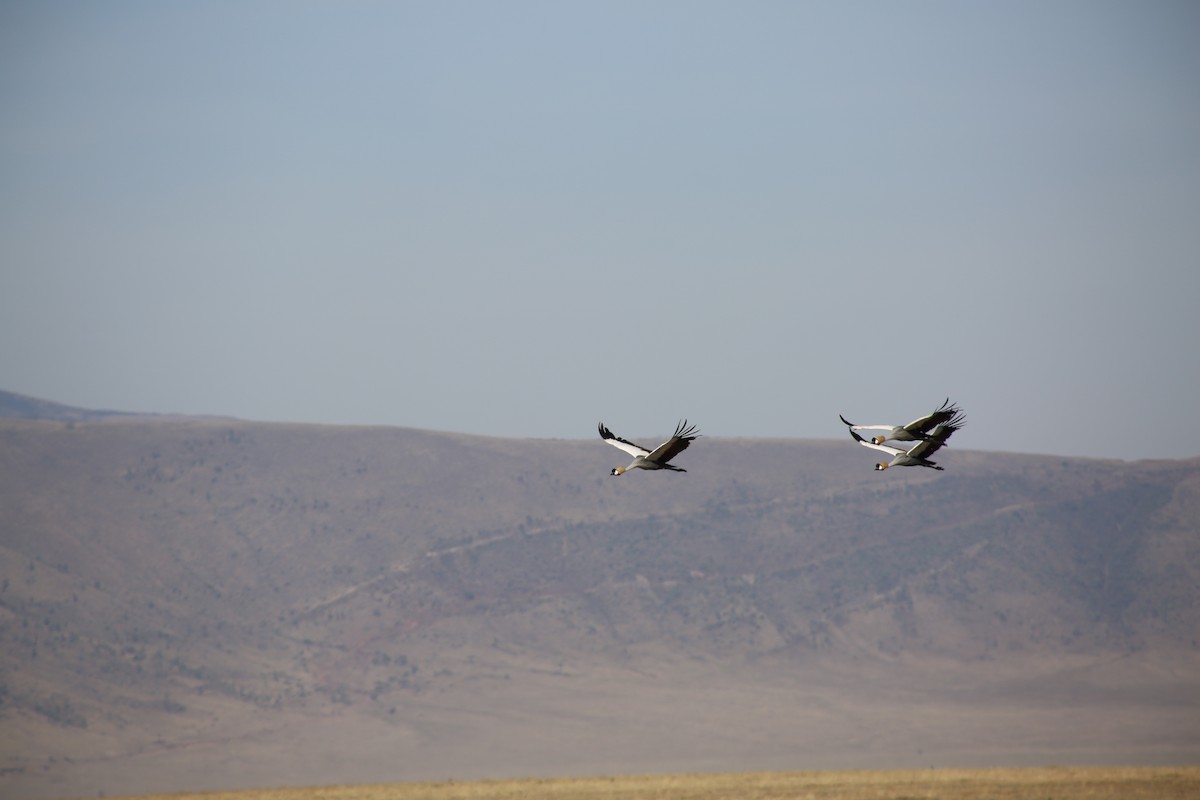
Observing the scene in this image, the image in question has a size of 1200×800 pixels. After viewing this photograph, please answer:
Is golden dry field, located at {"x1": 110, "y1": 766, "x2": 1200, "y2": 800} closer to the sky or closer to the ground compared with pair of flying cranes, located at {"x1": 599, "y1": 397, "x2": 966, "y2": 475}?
closer to the ground

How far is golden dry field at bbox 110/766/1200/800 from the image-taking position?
64375 millimetres

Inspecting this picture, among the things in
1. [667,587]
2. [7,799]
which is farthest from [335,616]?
[7,799]

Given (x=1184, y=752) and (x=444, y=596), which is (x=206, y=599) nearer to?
(x=444, y=596)

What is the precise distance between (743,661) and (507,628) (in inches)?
1168

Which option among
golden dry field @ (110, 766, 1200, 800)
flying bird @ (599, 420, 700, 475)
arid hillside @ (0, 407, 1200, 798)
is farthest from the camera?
arid hillside @ (0, 407, 1200, 798)

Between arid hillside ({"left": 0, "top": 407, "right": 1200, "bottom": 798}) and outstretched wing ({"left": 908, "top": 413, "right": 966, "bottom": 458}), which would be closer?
outstretched wing ({"left": 908, "top": 413, "right": 966, "bottom": 458})

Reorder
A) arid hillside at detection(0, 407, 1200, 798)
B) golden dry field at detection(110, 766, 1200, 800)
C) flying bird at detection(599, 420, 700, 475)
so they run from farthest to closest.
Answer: arid hillside at detection(0, 407, 1200, 798) < golden dry field at detection(110, 766, 1200, 800) < flying bird at detection(599, 420, 700, 475)

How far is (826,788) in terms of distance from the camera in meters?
67.4

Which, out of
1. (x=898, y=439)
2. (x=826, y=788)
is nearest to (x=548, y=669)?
(x=826, y=788)

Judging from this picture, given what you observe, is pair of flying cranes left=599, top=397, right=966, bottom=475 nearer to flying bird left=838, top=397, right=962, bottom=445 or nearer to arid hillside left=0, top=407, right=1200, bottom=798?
flying bird left=838, top=397, right=962, bottom=445

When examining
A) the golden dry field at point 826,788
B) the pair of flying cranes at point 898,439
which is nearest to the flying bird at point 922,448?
the pair of flying cranes at point 898,439

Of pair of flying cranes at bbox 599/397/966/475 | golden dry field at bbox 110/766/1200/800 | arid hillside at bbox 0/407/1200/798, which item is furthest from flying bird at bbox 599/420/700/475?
arid hillside at bbox 0/407/1200/798

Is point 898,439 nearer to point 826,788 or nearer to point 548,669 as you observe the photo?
point 826,788

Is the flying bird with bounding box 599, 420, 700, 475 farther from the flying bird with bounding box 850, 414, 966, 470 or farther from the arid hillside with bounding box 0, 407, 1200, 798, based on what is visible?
the arid hillside with bounding box 0, 407, 1200, 798
